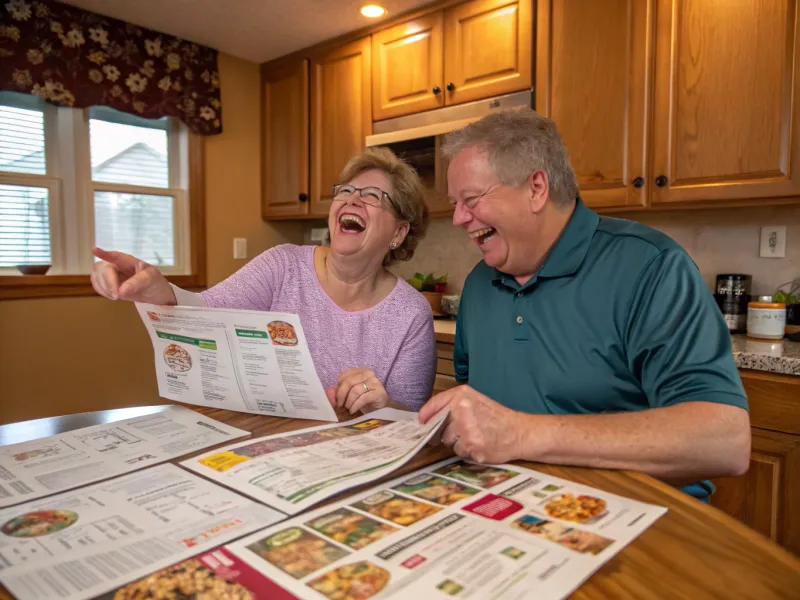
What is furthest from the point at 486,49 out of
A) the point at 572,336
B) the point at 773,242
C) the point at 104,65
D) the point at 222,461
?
the point at 222,461

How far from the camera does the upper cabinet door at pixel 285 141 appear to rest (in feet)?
10.6

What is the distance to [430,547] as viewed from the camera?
21.2 inches

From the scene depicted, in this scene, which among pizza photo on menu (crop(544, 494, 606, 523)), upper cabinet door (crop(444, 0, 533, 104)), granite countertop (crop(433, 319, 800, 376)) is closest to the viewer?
pizza photo on menu (crop(544, 494, 606, 523))

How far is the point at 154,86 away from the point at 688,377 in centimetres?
294

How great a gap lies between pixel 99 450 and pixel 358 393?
17.8 inches

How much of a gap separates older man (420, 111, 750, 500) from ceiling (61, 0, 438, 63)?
5.87 ft

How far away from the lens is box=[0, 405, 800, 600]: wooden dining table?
49 cm

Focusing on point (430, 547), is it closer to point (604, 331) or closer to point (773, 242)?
point (604, 331)

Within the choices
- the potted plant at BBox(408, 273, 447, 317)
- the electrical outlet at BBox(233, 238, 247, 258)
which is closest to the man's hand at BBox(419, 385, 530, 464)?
the potted plant at BBox(408, 273, 447, 317)

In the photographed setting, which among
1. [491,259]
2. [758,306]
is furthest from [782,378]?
[491,259]

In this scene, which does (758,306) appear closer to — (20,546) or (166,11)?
(20,546)

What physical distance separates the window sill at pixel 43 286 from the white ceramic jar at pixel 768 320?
2897mm

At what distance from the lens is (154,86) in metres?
2.89

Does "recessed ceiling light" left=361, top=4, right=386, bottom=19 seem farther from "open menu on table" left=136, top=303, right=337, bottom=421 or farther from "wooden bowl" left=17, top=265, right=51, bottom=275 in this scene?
"open menu on table" left=136, top=303, right=337, bottom=421
